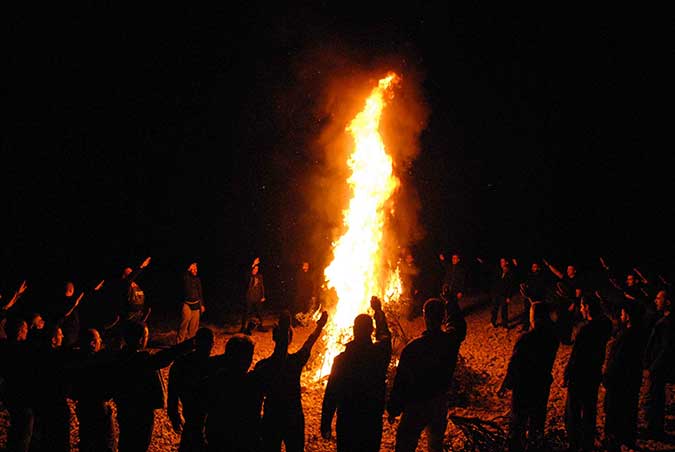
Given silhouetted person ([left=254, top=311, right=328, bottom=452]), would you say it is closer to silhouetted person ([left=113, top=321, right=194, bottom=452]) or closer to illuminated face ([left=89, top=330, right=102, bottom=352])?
silhouetted person ([left=113, top=321, right=194, bottom=452])

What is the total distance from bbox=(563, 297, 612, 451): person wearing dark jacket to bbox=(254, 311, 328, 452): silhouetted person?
3416 mm

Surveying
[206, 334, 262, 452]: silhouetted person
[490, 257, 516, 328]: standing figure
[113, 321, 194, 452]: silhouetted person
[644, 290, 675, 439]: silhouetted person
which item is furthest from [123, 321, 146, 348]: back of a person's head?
[490, 257, 516, 328]: standing figure

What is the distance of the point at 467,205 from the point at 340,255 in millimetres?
19272

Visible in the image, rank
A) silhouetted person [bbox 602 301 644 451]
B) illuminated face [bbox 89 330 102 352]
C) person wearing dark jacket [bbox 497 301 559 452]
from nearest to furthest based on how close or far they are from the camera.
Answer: illuminated face [bbox 89 330 102 352], person wearing dark jacket [bbox 497 301 559 452], silhouetted person [bbox 602 301 644 451]

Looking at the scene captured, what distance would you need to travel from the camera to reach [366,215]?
11125mm

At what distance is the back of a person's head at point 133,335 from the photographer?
4.80 m

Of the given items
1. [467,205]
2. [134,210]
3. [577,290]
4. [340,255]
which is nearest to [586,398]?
[340,255]

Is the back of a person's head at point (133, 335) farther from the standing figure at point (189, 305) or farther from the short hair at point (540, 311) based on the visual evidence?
the standing figure at point (189, 305)

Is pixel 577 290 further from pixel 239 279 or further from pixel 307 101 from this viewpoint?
pixel 239 279

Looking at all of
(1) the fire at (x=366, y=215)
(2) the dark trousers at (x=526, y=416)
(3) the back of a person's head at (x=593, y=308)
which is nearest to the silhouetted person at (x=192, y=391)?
(2) the dark trousers at (x=526, y=416)

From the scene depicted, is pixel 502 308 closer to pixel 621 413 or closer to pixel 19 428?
pixel 621 413

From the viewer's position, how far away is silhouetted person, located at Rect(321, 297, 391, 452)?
470 cm

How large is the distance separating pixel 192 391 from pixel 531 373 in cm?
372

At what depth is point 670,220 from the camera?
2898 cm
